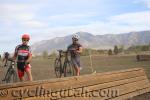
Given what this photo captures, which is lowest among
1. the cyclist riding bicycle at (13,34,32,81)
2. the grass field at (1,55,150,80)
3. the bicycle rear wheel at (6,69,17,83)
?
the grass field at (1,55,150,80)

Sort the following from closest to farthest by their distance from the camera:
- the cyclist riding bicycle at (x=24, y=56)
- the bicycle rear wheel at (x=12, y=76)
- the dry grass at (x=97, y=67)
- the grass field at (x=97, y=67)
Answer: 1. the cyclist riding bicycle at (x=24, y=56)
2. the bicycle rear wheel at (x=12, y=76)
3. the grass field at (x=97, y=67)
4. the dry grass at (x=97, y=67)

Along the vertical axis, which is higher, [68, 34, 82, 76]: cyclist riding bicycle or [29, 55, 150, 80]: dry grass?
[68, 34, 82, 76]: cyclist riding bicycle

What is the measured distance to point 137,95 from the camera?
1198 cm

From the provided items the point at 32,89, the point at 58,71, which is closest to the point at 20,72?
the point at 32,89

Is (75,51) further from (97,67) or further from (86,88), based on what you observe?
(97,67)

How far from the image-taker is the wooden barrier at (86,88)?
7706 millimetres

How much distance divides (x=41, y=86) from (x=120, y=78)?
12.3 feet

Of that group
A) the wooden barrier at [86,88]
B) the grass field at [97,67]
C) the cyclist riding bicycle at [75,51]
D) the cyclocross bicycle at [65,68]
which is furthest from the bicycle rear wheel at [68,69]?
the grass field at [97,67]

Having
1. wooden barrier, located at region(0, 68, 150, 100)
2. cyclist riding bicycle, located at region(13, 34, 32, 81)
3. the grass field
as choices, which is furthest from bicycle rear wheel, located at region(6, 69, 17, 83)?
the grass field

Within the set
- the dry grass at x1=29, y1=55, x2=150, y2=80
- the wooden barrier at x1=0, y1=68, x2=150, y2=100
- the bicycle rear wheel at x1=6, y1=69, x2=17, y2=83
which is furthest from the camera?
the dry grass at x1=29, y1=55, x2=150, y2=80

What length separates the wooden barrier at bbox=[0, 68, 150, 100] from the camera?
7.71 metres

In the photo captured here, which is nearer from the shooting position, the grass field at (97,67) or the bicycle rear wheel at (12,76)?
the bicycle rear wheel at (12,76)

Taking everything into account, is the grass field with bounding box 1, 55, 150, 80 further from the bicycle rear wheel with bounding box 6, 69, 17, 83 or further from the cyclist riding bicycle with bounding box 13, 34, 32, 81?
the cyclist riding bicycle with bounding box 13, 34, 32, 81

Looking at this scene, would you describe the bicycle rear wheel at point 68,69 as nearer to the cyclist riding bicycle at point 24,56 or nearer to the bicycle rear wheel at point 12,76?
the bicycle rear wheel at point 12,76
